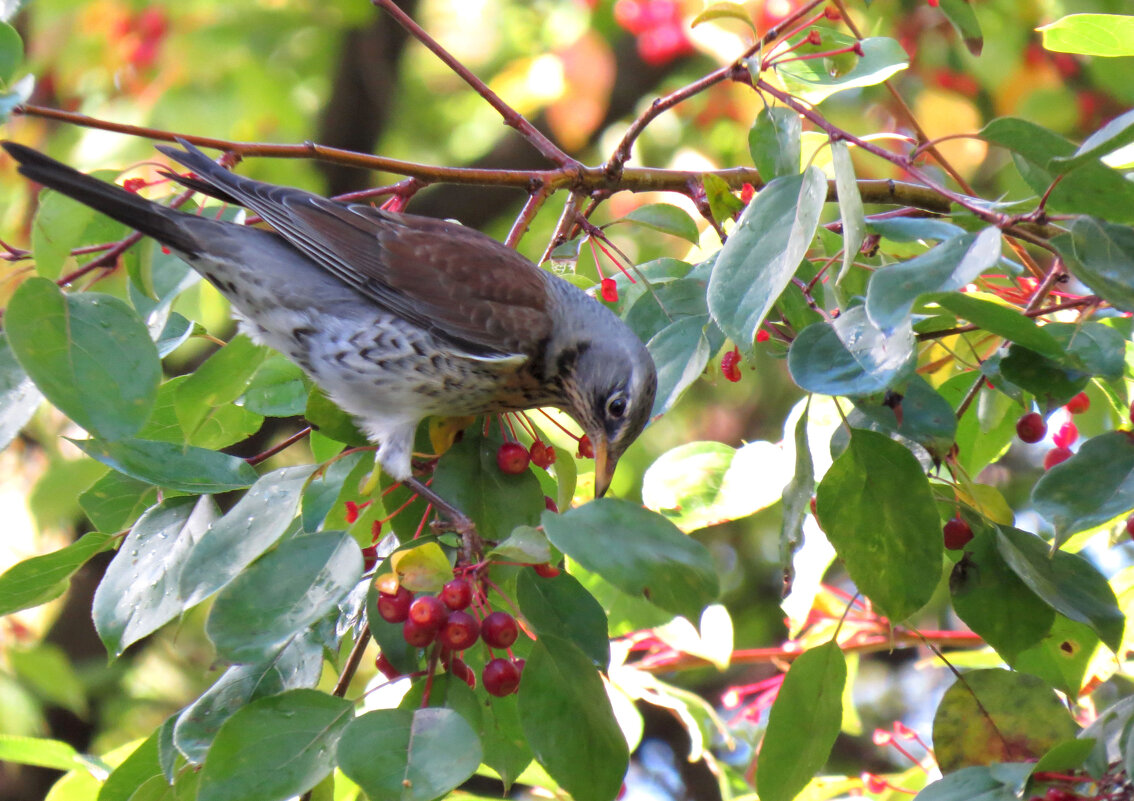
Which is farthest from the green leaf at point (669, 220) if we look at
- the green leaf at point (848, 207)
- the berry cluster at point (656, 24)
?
the berry cluster at point (656, 24)

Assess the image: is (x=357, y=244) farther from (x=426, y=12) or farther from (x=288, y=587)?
(x=426, y=12)

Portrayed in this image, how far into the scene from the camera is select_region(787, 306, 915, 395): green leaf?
57.2 inches

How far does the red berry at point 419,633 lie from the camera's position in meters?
1.66

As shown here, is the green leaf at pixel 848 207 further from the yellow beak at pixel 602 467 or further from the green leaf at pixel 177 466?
the green leaf at pixel 177 466

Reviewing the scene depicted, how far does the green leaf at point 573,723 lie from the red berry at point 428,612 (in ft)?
0.50

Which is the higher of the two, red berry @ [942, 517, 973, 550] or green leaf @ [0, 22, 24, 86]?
green leaf @ [0, 22, 24, 86]

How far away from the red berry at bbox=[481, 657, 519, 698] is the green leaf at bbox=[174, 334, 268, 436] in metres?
0.66

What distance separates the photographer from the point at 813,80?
2264 millimetres

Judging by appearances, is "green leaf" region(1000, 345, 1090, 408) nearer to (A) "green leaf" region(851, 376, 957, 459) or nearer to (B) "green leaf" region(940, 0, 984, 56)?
(A) "green leaf" region(851, 376, 957, 459)

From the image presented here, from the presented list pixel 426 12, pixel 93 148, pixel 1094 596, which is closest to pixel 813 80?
pixel 1094 596

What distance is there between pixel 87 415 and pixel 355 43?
6.67m

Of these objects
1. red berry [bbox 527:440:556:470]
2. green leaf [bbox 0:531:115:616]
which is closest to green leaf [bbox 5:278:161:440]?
green leaf [bbox 0:531:115:616]

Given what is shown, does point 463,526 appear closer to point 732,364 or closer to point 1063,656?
point 732,364

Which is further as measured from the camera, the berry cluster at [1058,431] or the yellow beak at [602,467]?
the yellow beak at [602,467]
